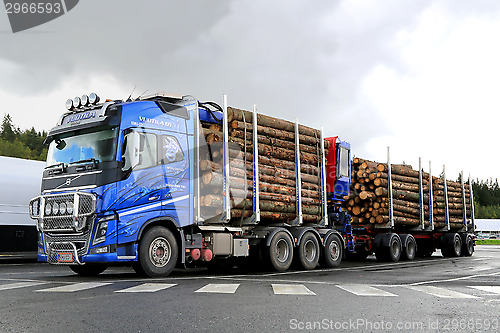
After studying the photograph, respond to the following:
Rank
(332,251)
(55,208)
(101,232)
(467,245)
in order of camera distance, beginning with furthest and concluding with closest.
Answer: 1. (467,245)
2. (332,251)
3. (55,208)
4. (101,232)

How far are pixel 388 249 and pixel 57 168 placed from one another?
40.8 feet

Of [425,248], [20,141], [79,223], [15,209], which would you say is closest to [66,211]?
[79,223]

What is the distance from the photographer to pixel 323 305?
7113mm

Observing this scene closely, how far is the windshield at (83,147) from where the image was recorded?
11367 millimetres

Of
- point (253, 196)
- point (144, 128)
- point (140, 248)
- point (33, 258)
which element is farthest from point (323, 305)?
point (33, 258)

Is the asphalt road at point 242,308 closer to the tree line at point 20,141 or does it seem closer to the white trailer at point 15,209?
the white trailer at point 15,209

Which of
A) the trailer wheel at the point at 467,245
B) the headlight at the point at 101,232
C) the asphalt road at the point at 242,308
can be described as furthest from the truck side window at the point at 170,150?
the trailer wheel at the point at 467,245

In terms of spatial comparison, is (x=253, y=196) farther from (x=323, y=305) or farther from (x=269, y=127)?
(x=323, y=305)

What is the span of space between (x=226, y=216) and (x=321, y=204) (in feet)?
13.7

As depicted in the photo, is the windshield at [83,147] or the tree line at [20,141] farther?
the tree line at [20,141]

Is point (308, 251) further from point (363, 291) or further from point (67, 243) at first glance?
point (67, 243)

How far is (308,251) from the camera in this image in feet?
50.4

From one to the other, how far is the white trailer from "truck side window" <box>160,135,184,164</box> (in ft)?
28.4

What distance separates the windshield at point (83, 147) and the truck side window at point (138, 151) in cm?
26
